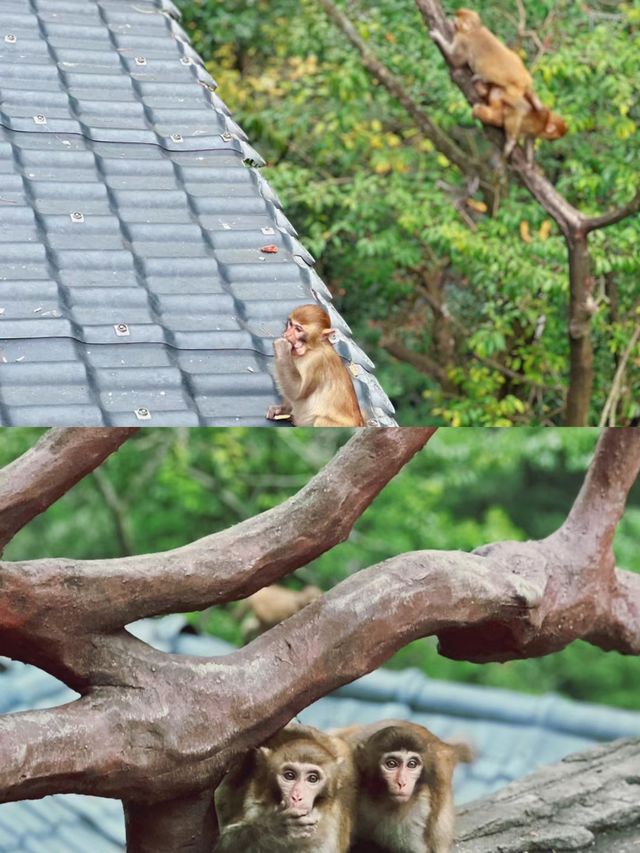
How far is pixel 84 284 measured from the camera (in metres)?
3.20

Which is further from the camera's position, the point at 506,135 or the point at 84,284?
the point at 506,135

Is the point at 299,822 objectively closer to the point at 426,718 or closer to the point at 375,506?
the point at 426,718

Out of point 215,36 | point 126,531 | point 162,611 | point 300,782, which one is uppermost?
point 162,611

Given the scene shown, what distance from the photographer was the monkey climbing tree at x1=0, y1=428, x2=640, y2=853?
1.78 meters

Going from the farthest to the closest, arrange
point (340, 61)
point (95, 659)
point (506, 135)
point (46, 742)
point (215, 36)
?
point (215, 36) → point (340, 61) → point (506, 135) → point (95, 659) → point (46, 742)

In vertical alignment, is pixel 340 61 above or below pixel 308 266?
below

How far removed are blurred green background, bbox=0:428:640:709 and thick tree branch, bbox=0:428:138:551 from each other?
52cm

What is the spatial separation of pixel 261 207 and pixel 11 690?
4.54 ft

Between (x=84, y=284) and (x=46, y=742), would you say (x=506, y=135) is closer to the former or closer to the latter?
(x=84, y=284)

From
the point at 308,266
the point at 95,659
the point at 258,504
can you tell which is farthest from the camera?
the point at 258,504

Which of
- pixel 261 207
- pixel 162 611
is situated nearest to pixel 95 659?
pixel 162 611

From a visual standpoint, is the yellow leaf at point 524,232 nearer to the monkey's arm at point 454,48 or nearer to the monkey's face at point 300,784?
the monkey's arm at point 454,48

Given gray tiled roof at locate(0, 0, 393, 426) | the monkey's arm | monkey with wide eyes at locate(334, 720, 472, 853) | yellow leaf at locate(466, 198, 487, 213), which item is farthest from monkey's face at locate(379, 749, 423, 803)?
yellow leaf at locate(466, 198, 487, 213)

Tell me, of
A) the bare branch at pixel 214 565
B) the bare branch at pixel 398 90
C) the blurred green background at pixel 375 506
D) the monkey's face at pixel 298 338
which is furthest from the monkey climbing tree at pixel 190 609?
the bare branch at pixel 398 90
